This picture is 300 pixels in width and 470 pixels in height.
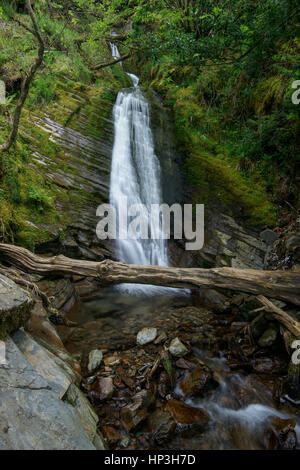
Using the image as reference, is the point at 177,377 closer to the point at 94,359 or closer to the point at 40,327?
the point at 94,359

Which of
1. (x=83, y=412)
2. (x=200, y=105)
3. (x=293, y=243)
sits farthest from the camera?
(x=200, y=105)

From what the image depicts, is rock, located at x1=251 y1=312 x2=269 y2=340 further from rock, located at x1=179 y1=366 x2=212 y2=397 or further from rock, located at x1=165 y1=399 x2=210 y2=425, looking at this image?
rock, located at x1=165 y1=399 x2=210 y2=425

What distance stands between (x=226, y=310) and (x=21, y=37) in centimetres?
1069

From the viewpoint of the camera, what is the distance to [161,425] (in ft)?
9.54

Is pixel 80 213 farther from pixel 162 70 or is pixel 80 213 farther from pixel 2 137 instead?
pixel 162 70

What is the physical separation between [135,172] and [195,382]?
6.02 meters

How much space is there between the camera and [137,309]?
17.7 ft

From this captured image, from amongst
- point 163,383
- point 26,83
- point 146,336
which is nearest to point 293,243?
point 146,336

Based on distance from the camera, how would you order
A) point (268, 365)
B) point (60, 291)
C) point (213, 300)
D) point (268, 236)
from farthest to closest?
point (268, 236) → point (213, 300) → point (60, 291) → point (268, 365)

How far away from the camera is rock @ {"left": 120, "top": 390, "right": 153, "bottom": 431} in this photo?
9.50 ft

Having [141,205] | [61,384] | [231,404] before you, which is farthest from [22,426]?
[141,205]

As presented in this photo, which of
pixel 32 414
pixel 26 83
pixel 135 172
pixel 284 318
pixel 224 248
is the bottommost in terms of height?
pixel 32 414

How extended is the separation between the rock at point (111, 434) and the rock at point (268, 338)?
2656mm

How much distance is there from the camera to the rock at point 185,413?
9.99ft
